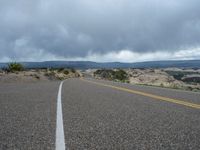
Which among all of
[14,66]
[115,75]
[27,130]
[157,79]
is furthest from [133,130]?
[115,75]

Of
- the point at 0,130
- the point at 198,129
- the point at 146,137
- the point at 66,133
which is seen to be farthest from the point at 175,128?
the point at 0,130

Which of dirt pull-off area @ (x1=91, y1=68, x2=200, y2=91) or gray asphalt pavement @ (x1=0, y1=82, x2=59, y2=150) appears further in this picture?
dirt pull-off area @ (x1=91, y1=68, x2=200, y2=91)

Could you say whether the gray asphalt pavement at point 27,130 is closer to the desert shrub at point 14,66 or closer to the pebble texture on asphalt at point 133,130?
the pebble texture on asphalt at point 133,130

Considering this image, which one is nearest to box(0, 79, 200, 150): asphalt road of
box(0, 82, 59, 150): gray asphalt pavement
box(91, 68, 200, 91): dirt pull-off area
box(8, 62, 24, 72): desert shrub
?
box(0, 82, 59, 150): gray asphalt pavement

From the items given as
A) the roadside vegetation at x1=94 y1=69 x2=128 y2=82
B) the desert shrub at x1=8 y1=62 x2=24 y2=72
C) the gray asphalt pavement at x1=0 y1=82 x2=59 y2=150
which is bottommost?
the roadside vegetation at x1=94 y1=69 x2=128 y2=82

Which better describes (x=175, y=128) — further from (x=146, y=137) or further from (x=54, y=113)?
(x=54, y=113)

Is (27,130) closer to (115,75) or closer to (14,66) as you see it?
(14,66)

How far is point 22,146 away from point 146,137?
2029mm

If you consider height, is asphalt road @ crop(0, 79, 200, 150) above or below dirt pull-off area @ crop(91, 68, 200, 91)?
above

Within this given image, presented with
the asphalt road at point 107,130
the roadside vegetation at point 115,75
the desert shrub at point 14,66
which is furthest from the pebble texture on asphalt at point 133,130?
the desert shrub at point 14,66

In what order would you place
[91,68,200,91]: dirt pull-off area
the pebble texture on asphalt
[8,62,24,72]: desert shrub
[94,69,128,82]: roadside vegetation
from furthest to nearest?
[94,69,128,82]: roadside vegetation < [8,62,24,72]: desert shrub < [91,68,200,91]: dirt pull-off area < the pebble texture on asphalt

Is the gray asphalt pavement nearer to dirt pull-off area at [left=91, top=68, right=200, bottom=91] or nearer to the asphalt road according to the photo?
the asphalt road

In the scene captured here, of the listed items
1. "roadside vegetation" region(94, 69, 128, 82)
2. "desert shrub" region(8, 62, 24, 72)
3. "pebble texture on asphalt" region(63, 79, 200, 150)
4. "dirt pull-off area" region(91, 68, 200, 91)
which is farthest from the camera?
"roadside vegetation" region(94, 69, 128, 82)

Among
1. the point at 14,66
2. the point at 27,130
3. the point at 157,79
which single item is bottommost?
the point at 157,79
